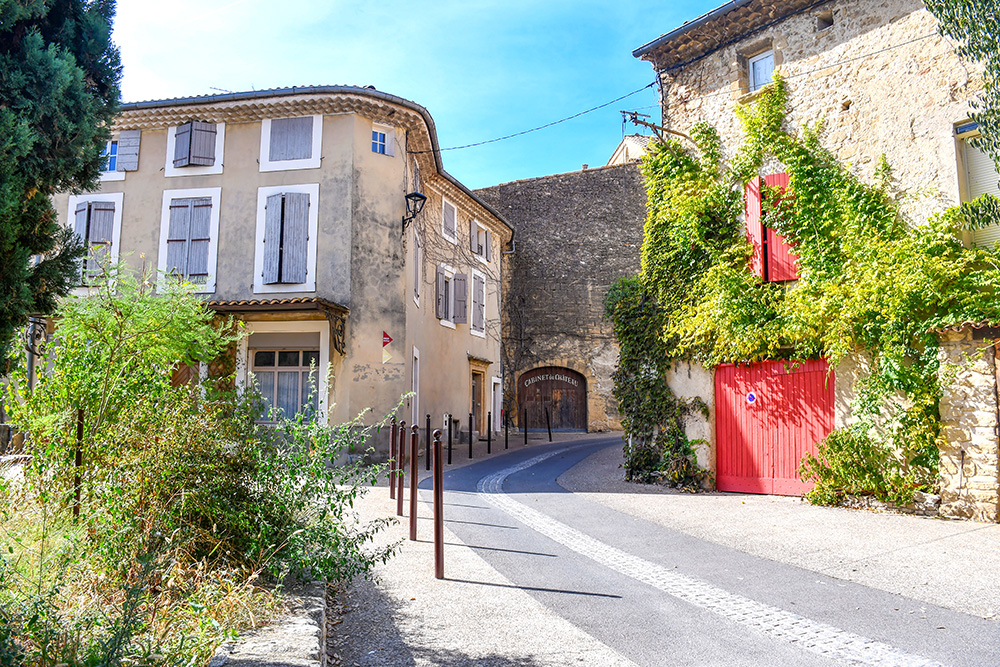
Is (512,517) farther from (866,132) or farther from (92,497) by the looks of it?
(866,132)

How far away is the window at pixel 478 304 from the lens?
21.2 meters

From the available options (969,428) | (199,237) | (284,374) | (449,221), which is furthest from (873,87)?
(199,237)

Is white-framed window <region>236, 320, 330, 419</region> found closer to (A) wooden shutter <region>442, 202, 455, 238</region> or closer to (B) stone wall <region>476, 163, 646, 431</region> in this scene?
(A) wooden shutter <region>442, 202, 455, 238</region>

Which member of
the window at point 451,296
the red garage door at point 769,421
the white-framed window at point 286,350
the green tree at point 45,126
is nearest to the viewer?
the green tree at point 45,126

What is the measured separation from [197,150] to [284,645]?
14.0 metres

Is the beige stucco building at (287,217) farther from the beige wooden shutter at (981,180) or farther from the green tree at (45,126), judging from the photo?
the beige wooden shutter at (981,180)

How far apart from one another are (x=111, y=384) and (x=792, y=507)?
7379 mm

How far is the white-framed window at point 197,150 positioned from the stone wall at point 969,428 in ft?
43.7

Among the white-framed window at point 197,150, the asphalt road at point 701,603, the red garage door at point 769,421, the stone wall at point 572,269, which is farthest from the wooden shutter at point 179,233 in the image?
the stone wall at point 572,269

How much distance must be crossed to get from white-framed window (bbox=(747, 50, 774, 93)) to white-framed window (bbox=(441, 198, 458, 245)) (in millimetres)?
9576

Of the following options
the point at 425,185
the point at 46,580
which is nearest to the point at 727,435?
the point at 46,580

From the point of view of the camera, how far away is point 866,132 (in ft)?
31.2

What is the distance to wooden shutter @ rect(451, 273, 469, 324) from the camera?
1950cm

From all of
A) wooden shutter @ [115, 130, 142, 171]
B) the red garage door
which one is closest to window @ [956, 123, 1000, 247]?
the red garage door
